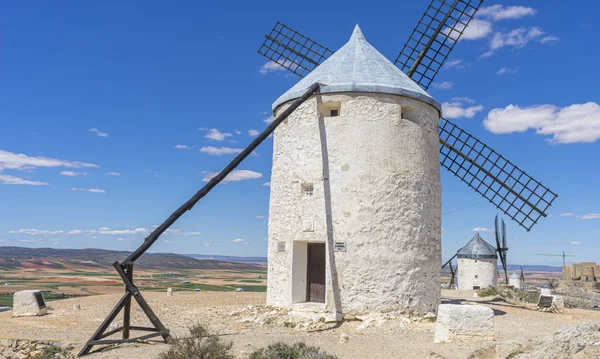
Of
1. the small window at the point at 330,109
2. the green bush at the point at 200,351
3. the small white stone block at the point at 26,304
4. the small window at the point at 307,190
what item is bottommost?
the small white stone block at the point at 26,304

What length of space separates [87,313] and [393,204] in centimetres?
763

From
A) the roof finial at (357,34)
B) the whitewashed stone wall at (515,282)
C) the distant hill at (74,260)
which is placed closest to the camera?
the roof finial at (357,34)

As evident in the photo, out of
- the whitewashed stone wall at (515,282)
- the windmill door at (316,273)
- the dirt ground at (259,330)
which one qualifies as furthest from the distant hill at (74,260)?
the windmill door at (316,273)

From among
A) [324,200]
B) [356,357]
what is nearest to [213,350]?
[356,357]

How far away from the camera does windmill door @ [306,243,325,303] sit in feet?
36.9

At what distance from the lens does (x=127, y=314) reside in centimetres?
839

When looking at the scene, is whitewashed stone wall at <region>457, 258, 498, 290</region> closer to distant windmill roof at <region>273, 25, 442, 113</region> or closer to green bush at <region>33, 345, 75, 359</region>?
distant windmill roof at <region>273, 25, 442, 113</region>

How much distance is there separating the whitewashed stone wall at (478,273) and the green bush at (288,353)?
2120 centimetres

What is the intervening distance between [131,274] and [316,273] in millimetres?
4294

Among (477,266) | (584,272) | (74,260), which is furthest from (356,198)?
(74,260)

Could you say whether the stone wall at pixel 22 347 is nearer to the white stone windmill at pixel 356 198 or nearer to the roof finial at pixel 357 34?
the white stone windmill at pixel 356 198

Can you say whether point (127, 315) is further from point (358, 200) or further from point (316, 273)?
point (358, 200)

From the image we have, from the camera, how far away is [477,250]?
2641cm

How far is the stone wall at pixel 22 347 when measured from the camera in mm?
8430
